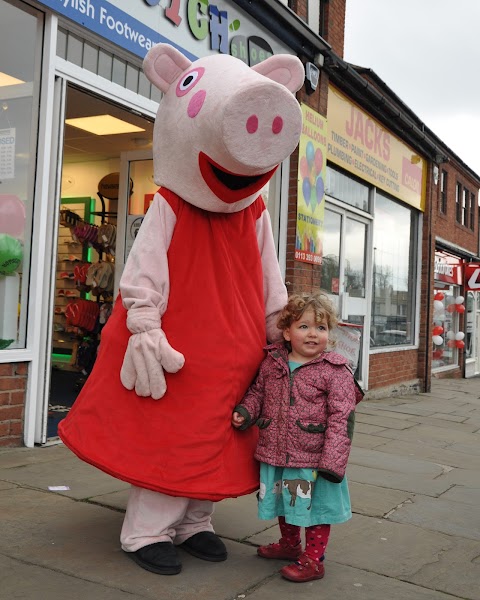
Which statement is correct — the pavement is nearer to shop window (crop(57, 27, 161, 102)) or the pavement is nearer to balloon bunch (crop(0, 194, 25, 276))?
balloon bunch (crop(0, 194, 25, 276))

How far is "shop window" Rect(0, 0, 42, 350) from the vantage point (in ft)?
16.6

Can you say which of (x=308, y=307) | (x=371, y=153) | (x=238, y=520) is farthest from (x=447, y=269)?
(x=308, y=307)

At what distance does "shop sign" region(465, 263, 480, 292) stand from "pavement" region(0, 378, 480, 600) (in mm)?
13772

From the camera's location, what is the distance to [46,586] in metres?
2.64

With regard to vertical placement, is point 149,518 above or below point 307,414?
below

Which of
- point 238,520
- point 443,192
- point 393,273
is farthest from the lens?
point 443,192

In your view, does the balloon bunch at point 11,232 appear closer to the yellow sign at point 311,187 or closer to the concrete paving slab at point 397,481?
the concrete paving slab at point 397,481

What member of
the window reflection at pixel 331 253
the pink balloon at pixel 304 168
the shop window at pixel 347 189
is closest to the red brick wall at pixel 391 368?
the window reflection at pixel 331 253

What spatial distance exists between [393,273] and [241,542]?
890cm

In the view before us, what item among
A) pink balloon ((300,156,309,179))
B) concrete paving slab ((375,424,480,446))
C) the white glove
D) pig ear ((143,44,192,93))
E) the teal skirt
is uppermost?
pink balloon ((300,156,309,179))

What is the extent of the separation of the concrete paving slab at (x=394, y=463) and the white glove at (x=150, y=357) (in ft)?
10.1

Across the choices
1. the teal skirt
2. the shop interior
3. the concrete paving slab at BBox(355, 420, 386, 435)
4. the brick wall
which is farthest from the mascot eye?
the concrete paving slab at BBox(355, 420, 386, 435)

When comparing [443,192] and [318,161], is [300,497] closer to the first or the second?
[318,161]

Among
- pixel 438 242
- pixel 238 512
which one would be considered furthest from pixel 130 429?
pixel 438 242
